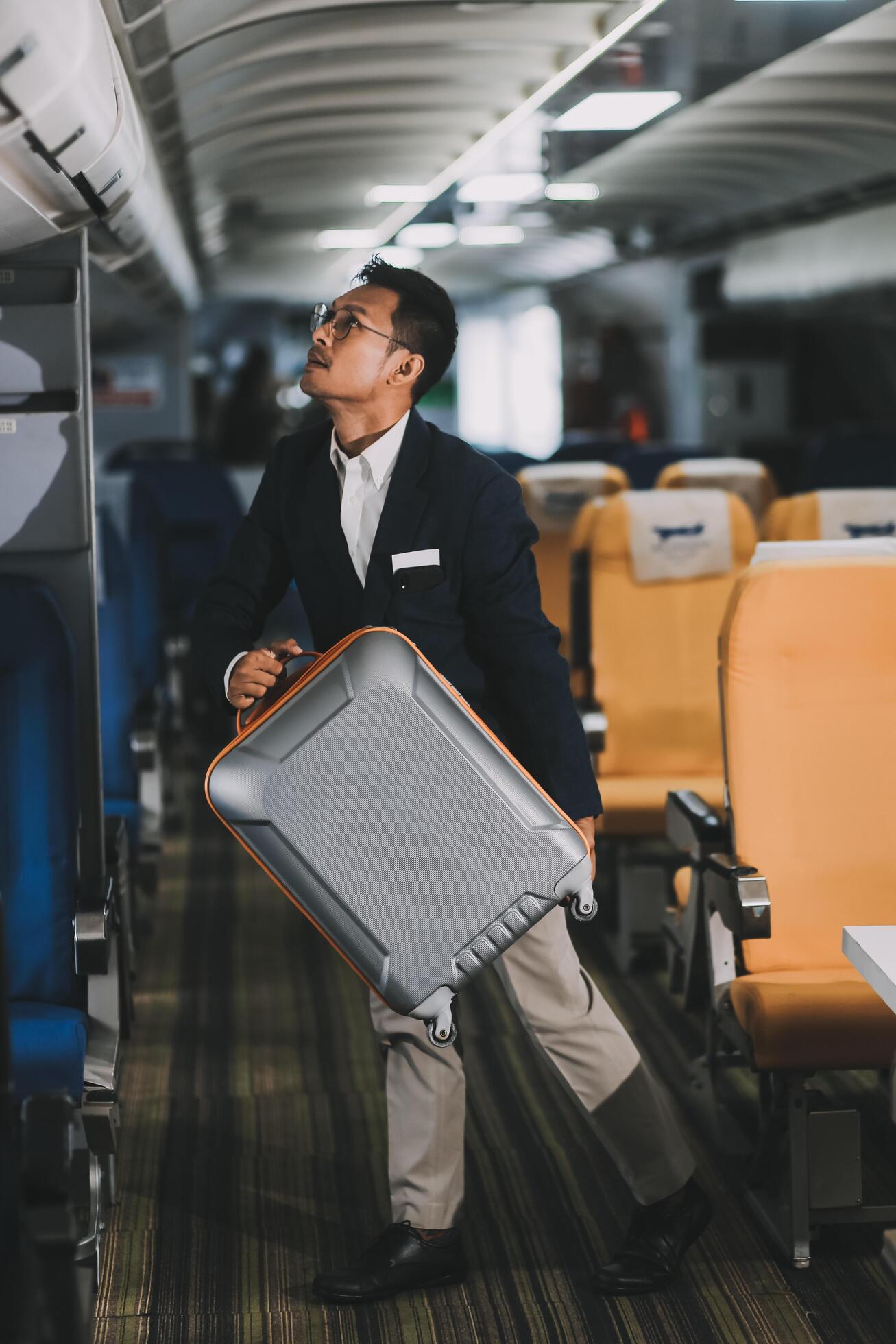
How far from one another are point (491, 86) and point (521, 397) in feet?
42.3

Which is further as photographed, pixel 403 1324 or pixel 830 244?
pixel 830 244

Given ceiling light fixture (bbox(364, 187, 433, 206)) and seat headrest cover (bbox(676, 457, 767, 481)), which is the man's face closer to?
seat headrest cover (bbox(676, 457, 767, 481))

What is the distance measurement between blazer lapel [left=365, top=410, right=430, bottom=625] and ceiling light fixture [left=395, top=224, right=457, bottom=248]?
7.62 metres

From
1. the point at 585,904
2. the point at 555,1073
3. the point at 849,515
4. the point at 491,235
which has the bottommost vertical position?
the point at 555,1073

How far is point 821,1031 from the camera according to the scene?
2502mm

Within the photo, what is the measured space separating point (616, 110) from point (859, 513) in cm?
215

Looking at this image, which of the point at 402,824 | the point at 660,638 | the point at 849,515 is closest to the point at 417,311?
the point at 402,824

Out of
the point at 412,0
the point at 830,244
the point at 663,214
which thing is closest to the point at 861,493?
the point at 412,0

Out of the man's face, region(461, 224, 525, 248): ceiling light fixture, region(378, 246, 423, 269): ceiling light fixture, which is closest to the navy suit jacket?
the man's face

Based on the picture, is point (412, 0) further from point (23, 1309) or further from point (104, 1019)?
point (23, 1309)

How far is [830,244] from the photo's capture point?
8.64 meters

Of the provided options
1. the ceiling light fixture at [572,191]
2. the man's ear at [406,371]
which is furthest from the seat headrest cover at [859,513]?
the ceiling light fixture at [572,191]

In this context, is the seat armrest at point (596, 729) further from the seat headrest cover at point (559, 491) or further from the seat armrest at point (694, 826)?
the seat headrest cover at point (559, 491)

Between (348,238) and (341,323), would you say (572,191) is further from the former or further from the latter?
(341,323)
